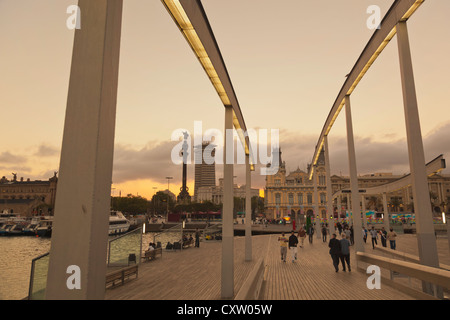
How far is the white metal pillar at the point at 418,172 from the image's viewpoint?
6996mm

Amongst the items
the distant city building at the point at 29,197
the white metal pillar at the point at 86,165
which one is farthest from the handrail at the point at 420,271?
the distant city building at the point at 29,197

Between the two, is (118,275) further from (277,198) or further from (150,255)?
(277,198)

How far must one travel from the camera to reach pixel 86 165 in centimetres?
241

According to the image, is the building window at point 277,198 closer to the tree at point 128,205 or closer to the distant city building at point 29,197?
the tree at point 128,205

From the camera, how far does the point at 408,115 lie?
294 inches

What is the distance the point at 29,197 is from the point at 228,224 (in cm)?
13349

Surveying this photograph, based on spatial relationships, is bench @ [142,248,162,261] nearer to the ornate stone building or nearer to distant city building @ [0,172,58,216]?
the ornate stone building

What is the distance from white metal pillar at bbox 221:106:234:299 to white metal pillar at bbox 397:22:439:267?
487cm

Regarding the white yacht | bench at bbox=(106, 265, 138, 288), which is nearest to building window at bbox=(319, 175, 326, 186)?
the white yacht

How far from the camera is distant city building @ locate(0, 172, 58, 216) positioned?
330 feet
